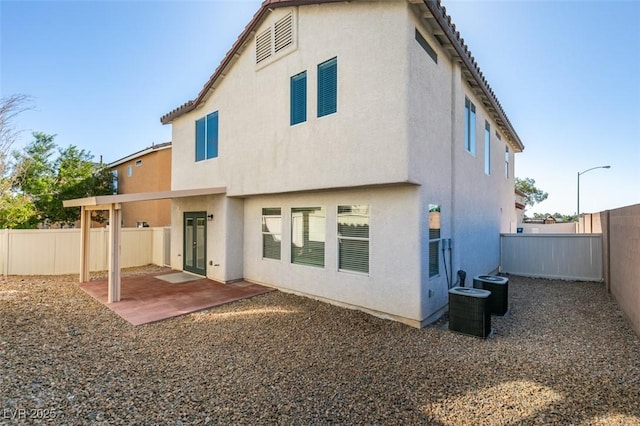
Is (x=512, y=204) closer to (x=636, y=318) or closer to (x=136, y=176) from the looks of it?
(x=636, y=318)

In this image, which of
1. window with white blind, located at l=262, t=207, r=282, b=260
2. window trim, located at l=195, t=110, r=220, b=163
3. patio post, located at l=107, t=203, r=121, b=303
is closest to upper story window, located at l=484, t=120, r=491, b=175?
window with white blind, located at l=262, t=207, r=282, b=260

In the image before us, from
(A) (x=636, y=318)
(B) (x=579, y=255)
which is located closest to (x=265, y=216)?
(A) (x=636, y=318)

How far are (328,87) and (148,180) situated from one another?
1628 cm

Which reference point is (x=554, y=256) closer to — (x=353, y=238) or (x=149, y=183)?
(x=353, y=238)

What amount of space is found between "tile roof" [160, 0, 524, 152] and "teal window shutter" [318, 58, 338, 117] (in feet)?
4.53

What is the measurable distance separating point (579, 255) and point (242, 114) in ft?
44.3

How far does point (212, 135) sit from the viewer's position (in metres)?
11.3

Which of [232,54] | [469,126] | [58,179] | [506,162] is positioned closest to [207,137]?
[232,54]

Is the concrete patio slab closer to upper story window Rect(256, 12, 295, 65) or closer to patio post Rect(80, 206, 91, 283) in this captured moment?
patio post Rect(80, 206, 91, 283)

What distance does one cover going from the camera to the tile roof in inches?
262

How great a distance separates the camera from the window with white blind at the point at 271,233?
9.66m

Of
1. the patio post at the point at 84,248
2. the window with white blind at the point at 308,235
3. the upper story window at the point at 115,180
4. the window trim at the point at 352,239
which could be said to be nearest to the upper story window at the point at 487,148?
the window trim at the point at 352,239

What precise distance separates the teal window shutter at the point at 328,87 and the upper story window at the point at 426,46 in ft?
6.16

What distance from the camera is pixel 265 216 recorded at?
10125 mm
